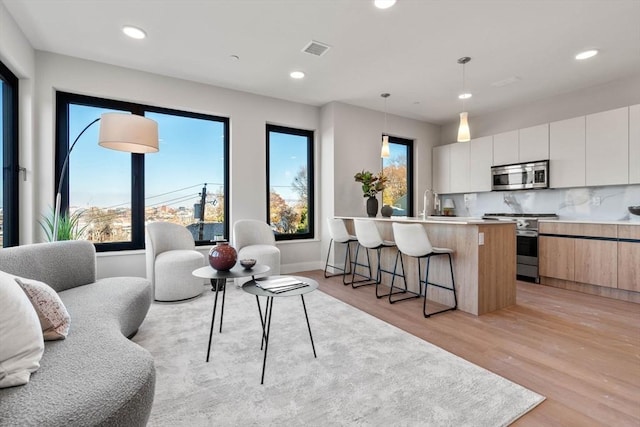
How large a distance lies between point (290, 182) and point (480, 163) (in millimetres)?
3394

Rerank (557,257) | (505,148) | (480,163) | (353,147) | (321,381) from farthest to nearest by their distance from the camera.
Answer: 1. (480,163)
2. (353,147)
3. (505,148)
4. (557,257)
5. (321,381)

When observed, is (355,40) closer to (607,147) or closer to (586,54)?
(586,54)

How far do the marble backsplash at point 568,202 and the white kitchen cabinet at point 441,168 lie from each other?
49 centimetres

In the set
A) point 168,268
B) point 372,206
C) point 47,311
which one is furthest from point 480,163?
point 47,311

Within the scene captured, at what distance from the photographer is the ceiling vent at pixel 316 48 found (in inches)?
126

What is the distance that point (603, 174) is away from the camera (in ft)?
13.1

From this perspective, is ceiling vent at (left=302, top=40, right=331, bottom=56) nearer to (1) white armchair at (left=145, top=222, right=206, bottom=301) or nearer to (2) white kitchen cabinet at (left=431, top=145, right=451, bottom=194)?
(1) white armchair at (left=145, top=222, right=206, bottom=301)

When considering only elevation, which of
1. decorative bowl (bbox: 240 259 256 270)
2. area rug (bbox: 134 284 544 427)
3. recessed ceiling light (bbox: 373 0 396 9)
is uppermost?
recessed ceiling light (bbox: 373 0 396 9)

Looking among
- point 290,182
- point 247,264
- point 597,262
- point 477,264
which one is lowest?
point 597,262

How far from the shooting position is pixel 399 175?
6016 mm

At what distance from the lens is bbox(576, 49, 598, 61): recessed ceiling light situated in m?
3.33

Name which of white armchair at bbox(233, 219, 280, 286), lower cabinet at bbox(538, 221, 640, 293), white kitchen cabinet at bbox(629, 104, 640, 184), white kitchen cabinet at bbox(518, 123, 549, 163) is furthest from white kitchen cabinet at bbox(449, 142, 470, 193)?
white armchair at bbox(233, 219, 280, 286)

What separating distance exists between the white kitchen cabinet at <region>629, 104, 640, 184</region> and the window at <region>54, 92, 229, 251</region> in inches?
209

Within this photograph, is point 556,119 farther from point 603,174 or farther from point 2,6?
point 2,6
